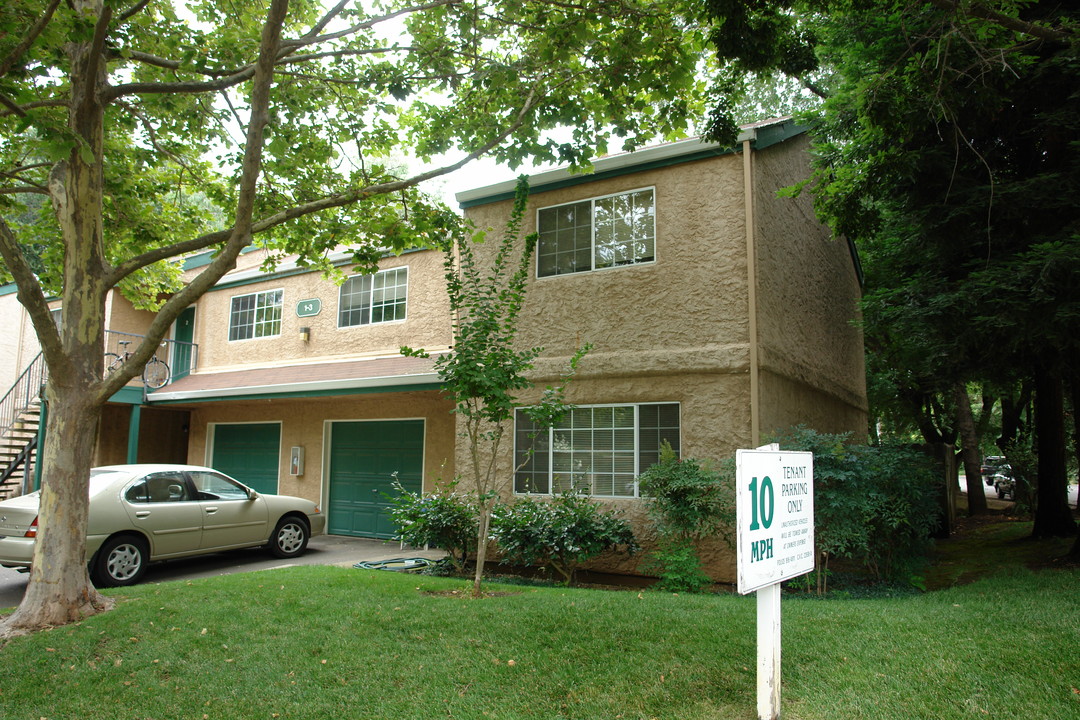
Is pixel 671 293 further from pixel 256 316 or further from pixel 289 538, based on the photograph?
pixel 256 316

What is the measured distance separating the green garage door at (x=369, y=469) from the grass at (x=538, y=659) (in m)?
6.03

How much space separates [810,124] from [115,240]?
10758 mm

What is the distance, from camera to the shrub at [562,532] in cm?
860

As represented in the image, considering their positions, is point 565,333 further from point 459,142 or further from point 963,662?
point 963,662

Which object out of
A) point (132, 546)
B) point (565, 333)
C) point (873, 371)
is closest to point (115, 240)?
point (132, 546)

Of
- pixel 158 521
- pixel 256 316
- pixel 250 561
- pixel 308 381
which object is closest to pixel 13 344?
pixel 256 316

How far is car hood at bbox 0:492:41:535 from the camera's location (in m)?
8.47

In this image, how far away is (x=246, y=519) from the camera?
10.6 metres

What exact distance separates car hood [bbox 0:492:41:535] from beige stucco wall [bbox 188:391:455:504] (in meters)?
5.42

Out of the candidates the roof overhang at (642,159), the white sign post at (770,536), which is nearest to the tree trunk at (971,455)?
the roof overhang at (642,159)

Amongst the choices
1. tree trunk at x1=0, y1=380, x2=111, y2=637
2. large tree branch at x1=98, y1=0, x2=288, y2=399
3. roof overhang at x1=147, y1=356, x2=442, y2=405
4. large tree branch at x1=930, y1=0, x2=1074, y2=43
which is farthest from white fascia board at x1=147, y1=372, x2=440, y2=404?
large tree branch at x1=930, y1=0, x2=1074, y2=43

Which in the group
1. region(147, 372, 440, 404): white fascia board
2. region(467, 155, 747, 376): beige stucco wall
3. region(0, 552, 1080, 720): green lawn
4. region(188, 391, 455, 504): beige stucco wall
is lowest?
region(0, 552, 1080, 720): green lawn

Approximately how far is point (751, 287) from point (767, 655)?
5.87 m

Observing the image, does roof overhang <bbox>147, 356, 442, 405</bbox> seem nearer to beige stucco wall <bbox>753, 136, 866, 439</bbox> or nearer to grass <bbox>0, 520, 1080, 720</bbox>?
beige stucco wall <bbox>753, 136, 866, 439</bbox>
